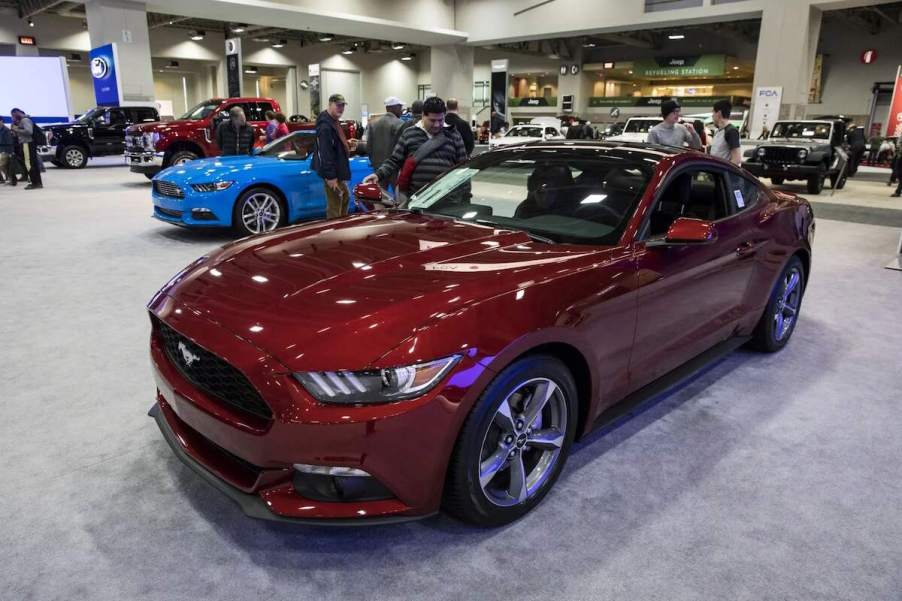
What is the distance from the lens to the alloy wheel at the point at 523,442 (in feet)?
7.24

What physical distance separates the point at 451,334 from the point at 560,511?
3.16 feet

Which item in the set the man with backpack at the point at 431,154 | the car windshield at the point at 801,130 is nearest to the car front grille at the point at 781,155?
the car windshield at the point at 801,130

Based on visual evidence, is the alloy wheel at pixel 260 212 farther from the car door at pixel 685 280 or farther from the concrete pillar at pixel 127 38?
the concrete pillar at pixel 127 38

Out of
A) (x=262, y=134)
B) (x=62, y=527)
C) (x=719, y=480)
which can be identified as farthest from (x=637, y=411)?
(x=262, y=134)

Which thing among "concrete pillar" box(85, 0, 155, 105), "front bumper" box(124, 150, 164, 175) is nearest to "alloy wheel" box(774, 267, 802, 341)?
"front bumper" box(124, 150, 164, 175)

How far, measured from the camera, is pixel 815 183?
13523 millimetres

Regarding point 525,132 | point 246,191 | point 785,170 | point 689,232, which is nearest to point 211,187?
point 246,191

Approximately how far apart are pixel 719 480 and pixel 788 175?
1317 centimetres

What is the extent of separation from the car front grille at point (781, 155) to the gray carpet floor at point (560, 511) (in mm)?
10850

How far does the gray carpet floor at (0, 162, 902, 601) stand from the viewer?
6.71 ft

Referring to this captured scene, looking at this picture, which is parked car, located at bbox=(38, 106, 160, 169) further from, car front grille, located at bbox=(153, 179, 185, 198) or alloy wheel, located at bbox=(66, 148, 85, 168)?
car front grille, located at bbox=(153, 179, 185, 198)

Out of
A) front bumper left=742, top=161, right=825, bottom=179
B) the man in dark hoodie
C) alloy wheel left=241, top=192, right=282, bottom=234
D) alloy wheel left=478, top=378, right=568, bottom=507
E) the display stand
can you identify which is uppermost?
the man in dark hoodie

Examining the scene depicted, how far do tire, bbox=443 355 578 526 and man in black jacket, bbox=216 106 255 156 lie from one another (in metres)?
9.57

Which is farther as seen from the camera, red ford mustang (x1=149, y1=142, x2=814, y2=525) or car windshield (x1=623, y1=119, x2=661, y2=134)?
car windshield (x1=623, y1=119, x2=661, y2=134)
